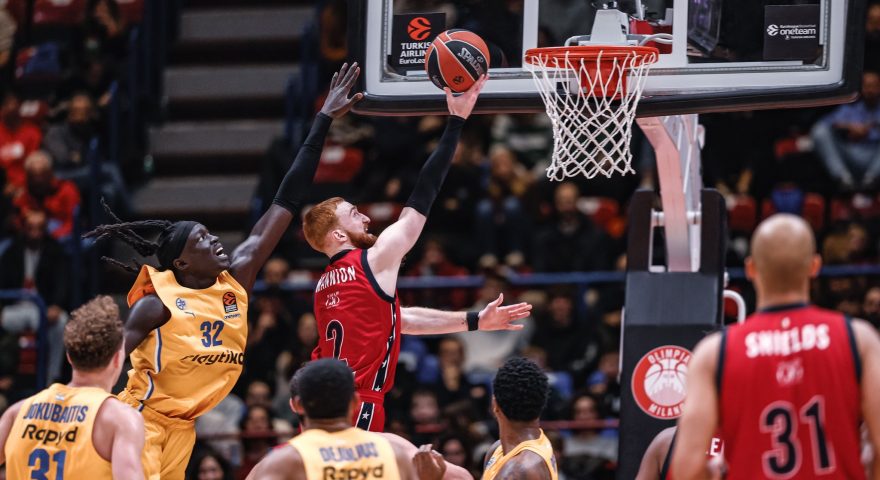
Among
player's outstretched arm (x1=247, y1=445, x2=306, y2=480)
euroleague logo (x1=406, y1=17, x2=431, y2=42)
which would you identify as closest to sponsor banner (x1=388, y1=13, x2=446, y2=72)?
euroleague logo (x1=406, y1=17, x2=431, y2=42)

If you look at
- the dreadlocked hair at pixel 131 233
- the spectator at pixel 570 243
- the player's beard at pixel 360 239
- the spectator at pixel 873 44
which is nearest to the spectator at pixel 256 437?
the spectator at pixel 570 243

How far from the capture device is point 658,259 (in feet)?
29.6

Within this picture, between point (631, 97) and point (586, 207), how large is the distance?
5.85m

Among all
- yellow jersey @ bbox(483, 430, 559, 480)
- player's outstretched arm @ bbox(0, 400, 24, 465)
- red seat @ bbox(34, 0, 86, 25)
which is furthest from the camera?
red seat @ bbox(34, 0, 86, 25)

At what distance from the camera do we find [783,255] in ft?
15.6

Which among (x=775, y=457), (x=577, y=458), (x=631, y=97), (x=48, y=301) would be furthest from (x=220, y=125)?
(x=775, y=457)

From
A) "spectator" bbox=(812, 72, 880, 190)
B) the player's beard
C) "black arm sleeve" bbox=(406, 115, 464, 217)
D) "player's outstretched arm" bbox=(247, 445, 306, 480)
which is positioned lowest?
"player's outstretched arm" bbox=(247, 445, 306, 480)

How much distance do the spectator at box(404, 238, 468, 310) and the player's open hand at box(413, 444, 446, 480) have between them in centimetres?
669

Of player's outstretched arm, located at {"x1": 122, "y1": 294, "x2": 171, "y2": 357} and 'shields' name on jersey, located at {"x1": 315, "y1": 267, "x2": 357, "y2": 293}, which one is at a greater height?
'shields' name on jersey, located at {"x1": 315, "y1": 267, "x2": 357, "y2": 293}

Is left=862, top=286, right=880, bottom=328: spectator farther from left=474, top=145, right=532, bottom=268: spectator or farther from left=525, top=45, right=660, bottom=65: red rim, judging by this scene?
left=525, top=45, right=660, bottom=65: red rim

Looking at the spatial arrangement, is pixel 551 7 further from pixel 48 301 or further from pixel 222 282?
pixel 48 301

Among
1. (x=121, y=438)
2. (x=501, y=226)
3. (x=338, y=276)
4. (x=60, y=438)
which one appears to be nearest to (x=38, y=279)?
(x=501, y=226)

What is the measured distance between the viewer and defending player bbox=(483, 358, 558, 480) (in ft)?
19.6

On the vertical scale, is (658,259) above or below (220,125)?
below
